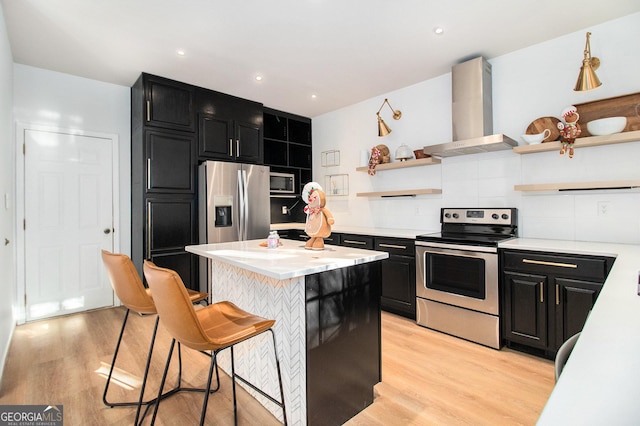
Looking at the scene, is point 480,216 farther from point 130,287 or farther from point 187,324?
point 130,287

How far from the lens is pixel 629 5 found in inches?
96.1

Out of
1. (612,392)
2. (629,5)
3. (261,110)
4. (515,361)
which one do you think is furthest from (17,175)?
(629,5)

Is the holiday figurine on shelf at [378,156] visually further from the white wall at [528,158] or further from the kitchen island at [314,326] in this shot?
the kitchen island at [314,326]

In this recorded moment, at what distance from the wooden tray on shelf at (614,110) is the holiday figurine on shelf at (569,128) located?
113 millimetres

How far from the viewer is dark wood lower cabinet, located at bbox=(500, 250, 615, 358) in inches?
89.6

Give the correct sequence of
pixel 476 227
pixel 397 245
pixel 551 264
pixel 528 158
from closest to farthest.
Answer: pixel 551 264 < pixel 528 158 < pixel 476 227 < pixel 397 245

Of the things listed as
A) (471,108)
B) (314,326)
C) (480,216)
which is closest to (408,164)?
(471,108)

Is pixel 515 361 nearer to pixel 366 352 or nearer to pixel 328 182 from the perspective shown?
pixel 366 352

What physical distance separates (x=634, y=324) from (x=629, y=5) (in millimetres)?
2907

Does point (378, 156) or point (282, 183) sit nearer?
point (378, 156)

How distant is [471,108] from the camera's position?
3.24m

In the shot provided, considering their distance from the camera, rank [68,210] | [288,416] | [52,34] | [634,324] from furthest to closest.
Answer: [68,210] → [52,34] → [288,416] → [634,324]

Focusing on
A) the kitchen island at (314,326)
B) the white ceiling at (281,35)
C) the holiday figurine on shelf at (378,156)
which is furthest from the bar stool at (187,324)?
the holiday figurine on shelf at (378,156)

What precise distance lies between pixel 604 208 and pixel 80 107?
209 inches
